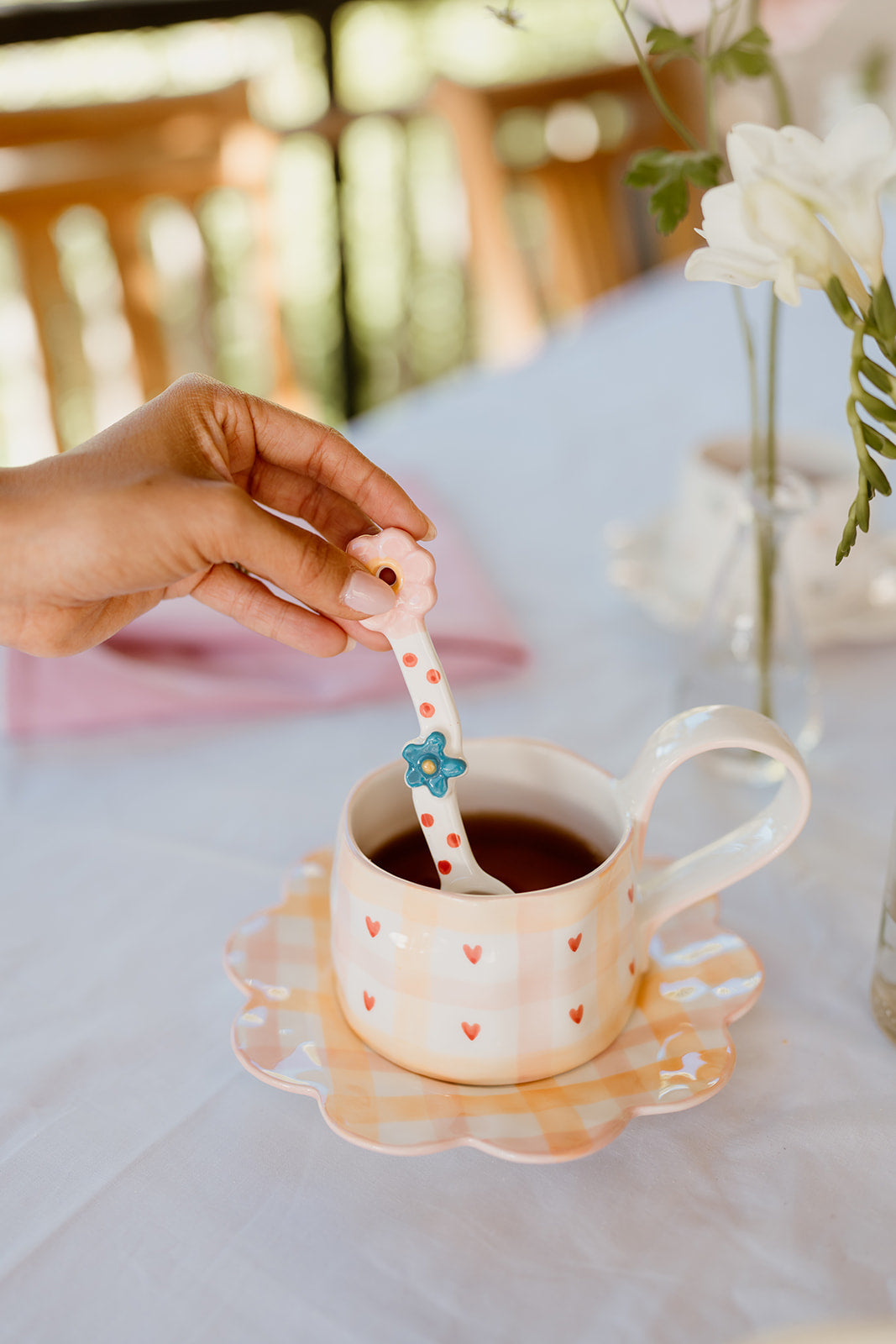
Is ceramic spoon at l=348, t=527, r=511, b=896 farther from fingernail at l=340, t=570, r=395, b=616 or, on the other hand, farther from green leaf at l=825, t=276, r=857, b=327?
green leaf at l=825, t=276, r=857, b=327

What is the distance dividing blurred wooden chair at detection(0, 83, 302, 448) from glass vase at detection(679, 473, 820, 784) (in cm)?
Result: 77

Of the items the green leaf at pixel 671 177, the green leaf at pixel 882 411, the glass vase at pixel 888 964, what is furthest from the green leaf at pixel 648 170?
the glass vase at pixel 888 964

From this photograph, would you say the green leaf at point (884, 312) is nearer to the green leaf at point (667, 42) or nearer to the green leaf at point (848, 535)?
the green leaf at point (848, 535)

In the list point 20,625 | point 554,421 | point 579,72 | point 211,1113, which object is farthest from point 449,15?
point 211,1113

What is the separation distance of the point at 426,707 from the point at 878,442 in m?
0.19

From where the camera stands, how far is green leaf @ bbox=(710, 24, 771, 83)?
1.75 ft

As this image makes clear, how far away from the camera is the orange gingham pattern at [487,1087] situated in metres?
0.41

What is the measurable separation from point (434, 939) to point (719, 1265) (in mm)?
143

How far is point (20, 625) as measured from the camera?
20.2 inches

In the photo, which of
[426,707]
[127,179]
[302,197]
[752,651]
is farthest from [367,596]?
[302,197]

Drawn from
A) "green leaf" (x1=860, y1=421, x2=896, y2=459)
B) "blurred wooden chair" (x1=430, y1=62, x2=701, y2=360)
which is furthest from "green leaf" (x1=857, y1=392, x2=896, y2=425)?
"blurred wooden chair" (x1=430, y1=62, x2=701, y2=360)

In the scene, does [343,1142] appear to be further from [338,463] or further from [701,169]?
[701,169]

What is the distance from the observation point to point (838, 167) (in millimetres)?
359

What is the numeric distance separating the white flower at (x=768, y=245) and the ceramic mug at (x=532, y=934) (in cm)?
16
